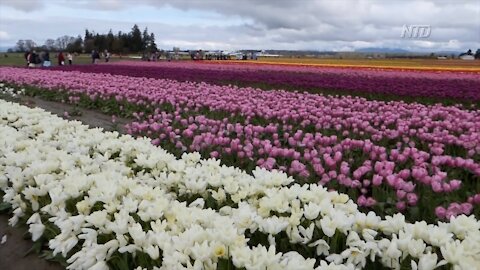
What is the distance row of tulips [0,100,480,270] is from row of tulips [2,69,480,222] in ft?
3.61

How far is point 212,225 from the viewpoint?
2932 millimetres

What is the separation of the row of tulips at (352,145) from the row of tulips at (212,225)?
1.10 metres

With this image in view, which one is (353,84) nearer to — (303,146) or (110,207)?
(303,146)

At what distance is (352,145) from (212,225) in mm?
3294

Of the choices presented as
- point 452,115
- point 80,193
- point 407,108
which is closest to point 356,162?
point 80,193

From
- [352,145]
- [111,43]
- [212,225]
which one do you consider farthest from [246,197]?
[111,43]

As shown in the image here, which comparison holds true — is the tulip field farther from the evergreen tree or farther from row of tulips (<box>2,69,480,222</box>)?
the evergreen tree

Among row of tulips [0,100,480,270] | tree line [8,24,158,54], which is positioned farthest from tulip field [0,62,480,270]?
tree line [8,24,158,54]

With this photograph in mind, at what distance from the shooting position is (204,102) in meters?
10.3

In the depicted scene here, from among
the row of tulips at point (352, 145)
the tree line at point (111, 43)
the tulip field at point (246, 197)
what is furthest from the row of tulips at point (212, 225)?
the tree line at point (111, 43)

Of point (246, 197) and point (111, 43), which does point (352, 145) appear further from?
point (111, 43)

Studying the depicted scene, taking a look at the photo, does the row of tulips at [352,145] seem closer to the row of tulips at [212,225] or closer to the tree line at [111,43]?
the row of tulips at [212,225]

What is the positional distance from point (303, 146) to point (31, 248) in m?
3.32

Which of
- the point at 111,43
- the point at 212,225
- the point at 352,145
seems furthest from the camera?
the point at 111,43
